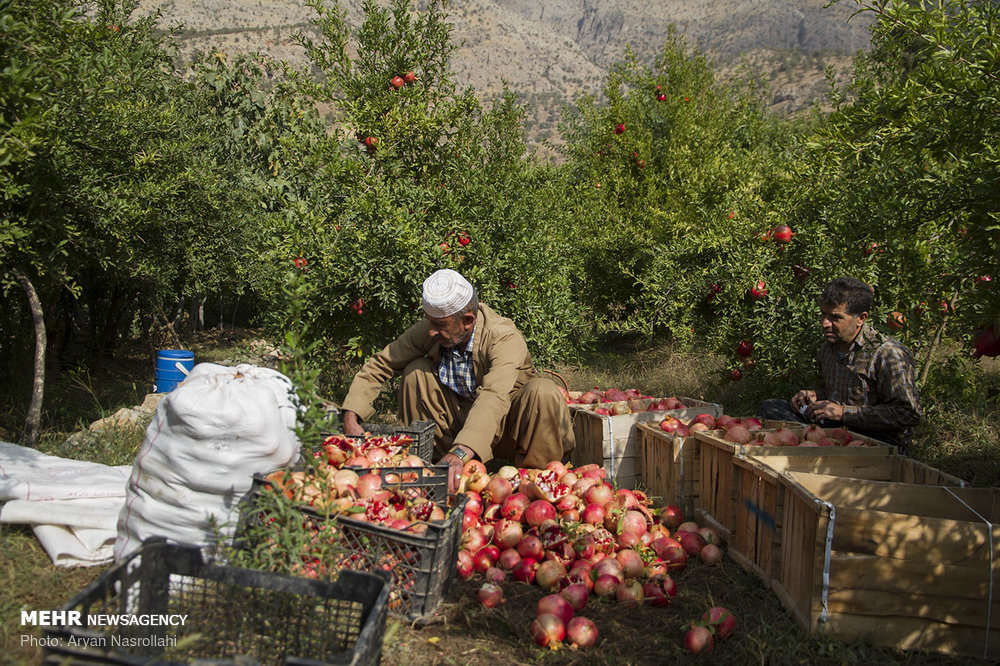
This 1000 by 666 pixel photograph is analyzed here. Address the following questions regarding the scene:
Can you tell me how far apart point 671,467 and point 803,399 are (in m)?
1.20

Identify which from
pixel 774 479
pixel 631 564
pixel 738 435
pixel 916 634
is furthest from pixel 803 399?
pixel 916 634

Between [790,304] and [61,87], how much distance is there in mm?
5202

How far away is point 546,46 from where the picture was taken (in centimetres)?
7475

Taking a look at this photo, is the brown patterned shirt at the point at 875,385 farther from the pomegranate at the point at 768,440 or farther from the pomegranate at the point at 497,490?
the pomegranate at the point at 497,490

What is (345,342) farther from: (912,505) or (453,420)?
(912,505)

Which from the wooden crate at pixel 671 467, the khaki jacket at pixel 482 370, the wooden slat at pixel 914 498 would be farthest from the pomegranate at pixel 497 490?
the wooden slat at pixel 914 498

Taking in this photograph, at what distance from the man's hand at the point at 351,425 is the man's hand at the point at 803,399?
2.82 m

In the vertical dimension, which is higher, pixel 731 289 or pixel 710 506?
pixel 731 289

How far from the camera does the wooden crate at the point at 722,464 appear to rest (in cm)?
344

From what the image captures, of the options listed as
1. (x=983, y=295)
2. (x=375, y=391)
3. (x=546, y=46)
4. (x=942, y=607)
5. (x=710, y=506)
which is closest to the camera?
(x=942, y=607)

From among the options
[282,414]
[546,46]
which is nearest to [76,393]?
[282,414]

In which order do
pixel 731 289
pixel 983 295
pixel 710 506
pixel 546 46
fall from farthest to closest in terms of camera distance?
pixel 546 46, pixel 731 289, pixel 710 506, pixel 983 295

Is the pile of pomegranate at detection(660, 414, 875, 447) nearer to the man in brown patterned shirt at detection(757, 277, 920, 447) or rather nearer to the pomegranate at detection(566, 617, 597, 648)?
the man in brown patterned shirt at detection(757, 277, 920, 447)

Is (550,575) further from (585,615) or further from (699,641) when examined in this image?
(699,641)
